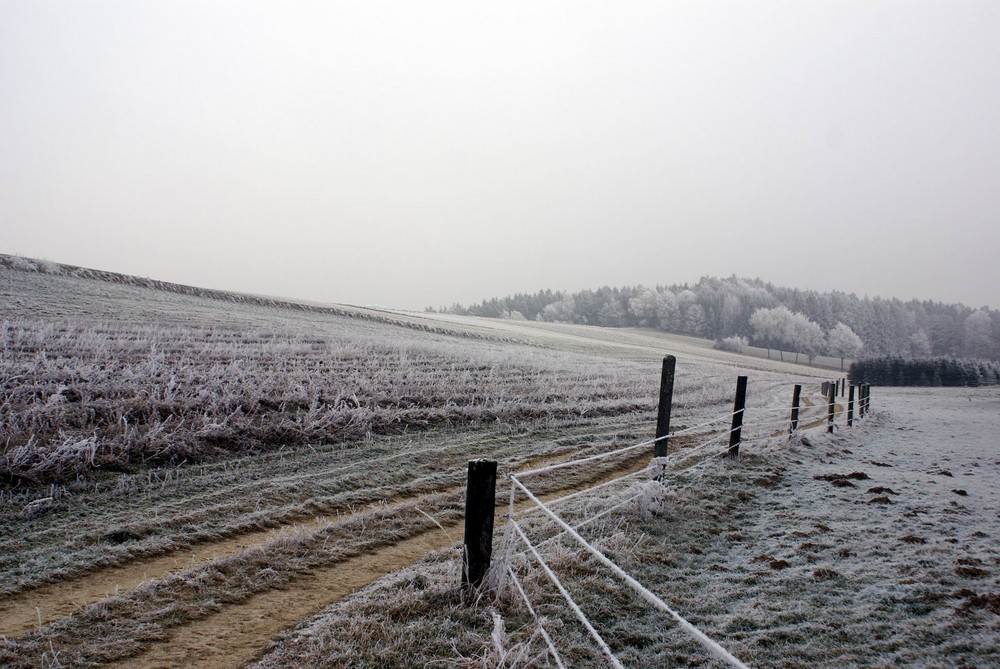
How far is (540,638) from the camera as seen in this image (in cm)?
445

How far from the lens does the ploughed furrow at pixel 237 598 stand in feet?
14.0

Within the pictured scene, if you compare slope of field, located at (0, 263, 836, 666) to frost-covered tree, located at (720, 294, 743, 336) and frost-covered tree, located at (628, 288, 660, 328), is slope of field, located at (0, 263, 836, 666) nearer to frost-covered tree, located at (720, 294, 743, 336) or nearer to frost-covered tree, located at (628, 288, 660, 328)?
frost-covered tree, located at (720, 294, 743, 336)

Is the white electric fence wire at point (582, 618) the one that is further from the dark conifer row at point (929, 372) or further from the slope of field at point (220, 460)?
the dark conifer row at point (929, 372)

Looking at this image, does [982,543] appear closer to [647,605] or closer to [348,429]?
[647,605]

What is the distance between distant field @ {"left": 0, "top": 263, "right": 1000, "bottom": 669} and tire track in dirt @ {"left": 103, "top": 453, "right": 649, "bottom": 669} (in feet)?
0.09

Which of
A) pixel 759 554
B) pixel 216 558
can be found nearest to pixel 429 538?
pixel 216 558

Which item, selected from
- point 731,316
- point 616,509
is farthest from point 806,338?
point 616,509

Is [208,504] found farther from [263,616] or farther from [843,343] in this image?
[843,343]

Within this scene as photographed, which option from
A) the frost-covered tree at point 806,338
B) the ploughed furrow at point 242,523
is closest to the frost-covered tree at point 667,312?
the frost-covered tree at point 806,338

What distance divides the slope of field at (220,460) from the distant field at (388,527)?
0.04 metres

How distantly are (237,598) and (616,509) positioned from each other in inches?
180

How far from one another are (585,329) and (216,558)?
6440 centimetres

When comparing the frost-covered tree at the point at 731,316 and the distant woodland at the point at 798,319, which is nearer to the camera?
the distant woodland at the point at 798,319

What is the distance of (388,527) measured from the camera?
278 inches
